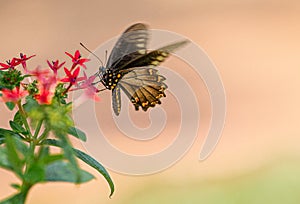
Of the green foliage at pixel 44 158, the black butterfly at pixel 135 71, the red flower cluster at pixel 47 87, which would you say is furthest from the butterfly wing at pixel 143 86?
→ the green foliage at pixel 44 158

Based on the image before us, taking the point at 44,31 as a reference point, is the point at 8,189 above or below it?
below

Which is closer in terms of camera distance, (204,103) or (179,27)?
(204,103)

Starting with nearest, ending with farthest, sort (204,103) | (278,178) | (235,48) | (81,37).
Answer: (278,178) → (204,103) → (235,48) → (81,37)

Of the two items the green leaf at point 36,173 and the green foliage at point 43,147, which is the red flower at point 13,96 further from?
the green leaf at point 36,173

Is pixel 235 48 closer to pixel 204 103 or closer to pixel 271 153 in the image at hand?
pixel 204 103

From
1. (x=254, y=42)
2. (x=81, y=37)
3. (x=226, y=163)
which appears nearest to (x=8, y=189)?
(x=226, y=163)

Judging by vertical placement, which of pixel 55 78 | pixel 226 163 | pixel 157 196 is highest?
pixel 226 163

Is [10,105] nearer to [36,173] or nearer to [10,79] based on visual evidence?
[10,79]

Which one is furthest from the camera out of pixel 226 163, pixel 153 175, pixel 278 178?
pixel 226 163
